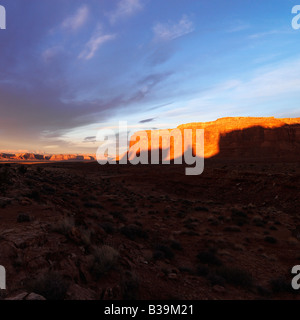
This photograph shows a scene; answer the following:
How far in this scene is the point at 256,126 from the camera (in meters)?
77.6

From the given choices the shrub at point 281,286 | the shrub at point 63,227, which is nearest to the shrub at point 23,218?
the shrub at point 63,227

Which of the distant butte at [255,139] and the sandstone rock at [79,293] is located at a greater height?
the distant butte at [255,139]

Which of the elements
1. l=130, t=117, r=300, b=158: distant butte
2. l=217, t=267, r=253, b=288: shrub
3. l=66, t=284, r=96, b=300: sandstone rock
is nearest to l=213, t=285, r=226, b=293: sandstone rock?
l=217, t=267, r=253, b=288: shrub

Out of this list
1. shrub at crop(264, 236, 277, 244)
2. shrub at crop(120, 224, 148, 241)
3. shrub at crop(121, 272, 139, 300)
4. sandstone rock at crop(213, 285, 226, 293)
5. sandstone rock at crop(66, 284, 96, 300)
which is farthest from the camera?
shrub at crop(264, 236, 277, 244)

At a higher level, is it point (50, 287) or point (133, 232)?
point (50, 287)

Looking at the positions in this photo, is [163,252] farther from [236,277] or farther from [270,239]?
[270,239]

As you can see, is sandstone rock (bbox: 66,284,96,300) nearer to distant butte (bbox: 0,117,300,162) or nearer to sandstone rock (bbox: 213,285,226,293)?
sandstone rock (bbox: 213,285,226,293)

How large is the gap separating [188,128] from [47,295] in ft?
337

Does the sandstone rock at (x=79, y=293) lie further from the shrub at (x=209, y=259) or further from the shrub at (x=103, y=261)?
the shrub at (x=209, y=259)

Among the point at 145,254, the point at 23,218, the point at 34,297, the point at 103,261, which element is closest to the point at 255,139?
the point at 145,254

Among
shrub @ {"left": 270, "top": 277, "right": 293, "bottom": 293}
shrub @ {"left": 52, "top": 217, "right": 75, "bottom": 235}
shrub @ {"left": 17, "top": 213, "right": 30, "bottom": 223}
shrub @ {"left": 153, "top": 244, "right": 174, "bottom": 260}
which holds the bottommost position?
shrub @ {"left": 270, "top": 277, "right": 293, "bottom": 293}
